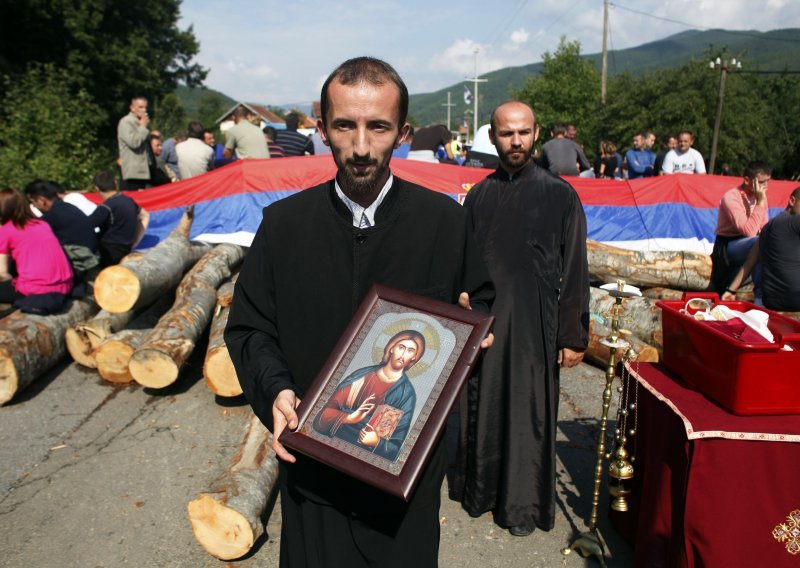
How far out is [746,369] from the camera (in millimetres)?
2643

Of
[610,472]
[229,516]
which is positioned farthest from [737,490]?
[229,516]

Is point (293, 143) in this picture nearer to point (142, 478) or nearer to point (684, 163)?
point (684, 163)

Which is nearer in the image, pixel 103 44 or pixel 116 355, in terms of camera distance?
pixel 116 355

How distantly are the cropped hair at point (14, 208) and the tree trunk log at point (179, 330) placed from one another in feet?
5.57

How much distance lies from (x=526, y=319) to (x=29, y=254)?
17.4 ft

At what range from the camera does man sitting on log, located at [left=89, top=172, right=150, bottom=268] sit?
780 cm

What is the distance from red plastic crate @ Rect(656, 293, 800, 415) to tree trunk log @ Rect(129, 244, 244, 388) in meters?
4.28

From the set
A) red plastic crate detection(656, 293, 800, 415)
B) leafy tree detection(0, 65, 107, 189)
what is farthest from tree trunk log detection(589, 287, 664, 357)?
leafy tree detection(0, 65, 107, 189)

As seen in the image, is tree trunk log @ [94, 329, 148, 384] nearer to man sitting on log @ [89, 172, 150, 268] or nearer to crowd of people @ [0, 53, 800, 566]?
crowd of people @ [0, 53, 800, 566]

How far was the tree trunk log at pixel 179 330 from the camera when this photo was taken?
5410 mm

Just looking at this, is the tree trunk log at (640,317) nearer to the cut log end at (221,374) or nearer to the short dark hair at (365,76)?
the cut log end at (221,374)

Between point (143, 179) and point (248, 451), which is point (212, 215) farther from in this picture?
point (248, 451)

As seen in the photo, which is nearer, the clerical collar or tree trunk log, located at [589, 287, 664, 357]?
the clerical collar

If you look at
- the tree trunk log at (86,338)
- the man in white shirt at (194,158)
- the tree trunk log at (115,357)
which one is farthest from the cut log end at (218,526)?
the man in white shirt at (194,158)
